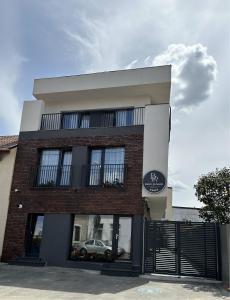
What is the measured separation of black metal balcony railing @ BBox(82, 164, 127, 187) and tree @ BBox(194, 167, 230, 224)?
3.34 m

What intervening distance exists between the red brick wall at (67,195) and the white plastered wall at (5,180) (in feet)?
0.73

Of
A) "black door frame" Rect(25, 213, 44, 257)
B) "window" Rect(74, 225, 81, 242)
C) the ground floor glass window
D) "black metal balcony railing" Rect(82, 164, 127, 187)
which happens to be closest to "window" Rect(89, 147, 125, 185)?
"black metal balcony railing" Rect(82, 164, 127, 187)

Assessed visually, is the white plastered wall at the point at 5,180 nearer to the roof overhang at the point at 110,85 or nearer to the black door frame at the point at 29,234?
the black door frame at the point at 29,234

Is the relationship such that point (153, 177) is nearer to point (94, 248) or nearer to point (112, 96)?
point (94, 248)

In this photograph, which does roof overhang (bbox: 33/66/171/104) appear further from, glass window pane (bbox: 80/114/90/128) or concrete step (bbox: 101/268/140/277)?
concrete step (bbox: 101/268/140/277)

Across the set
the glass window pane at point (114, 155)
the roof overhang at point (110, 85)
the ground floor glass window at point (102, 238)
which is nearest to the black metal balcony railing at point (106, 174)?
the glass window pane at point (114, 155)

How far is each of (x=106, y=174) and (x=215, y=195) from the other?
193 inches

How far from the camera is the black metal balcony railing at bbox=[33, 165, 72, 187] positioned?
16266 mm

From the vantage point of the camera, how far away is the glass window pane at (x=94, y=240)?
14.7 meters

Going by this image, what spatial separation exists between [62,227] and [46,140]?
4.41 meters

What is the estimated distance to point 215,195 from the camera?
47.8 feet

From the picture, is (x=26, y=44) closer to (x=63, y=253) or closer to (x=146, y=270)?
(x=63, y=253)

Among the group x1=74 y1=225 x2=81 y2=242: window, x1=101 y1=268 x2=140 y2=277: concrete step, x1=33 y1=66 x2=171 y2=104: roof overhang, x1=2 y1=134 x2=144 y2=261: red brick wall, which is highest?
x1=33 y1=66 x2=171 y2=104: roof overhang

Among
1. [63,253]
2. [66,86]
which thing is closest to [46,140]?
[66,86]
